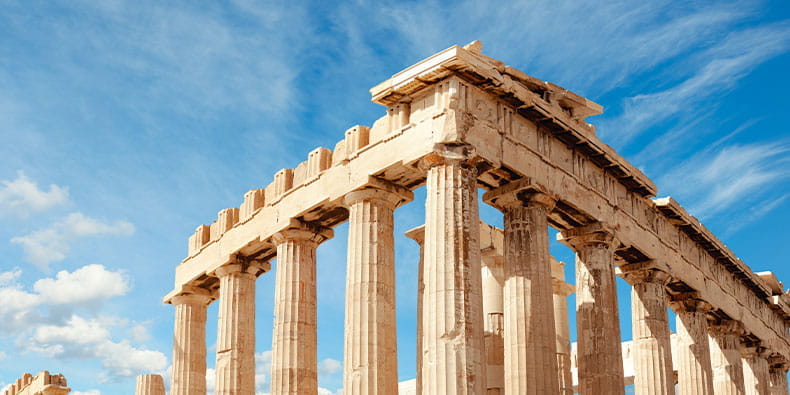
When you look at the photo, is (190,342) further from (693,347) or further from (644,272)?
(693,347)

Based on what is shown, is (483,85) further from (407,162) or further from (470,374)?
(470,374)

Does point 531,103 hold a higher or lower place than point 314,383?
higher

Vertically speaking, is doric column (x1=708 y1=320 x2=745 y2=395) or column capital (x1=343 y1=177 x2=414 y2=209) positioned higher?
column capital (x1=343 y1=177 x2=414 y2=209)

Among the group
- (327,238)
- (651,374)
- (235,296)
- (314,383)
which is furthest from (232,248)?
(651,374)

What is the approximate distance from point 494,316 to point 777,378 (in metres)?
23.1

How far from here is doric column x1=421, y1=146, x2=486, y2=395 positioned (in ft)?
95.4

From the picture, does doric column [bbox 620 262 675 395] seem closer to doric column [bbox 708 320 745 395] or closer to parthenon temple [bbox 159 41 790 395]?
parthenon temple [bbox 159 41 790 395]

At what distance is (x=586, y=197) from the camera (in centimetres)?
3722

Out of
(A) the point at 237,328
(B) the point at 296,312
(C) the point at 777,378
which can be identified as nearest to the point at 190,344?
(A) the point at 237,328

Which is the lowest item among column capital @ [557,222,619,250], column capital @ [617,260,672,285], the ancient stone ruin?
the ancient stone ruin

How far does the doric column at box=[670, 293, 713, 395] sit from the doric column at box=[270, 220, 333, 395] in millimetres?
16749

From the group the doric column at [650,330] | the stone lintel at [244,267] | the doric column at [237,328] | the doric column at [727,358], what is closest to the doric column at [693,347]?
the doric column at [727,358]

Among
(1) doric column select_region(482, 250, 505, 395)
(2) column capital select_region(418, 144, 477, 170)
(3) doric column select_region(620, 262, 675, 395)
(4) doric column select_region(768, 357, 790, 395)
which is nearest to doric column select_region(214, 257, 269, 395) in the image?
(1) doric column select_region(482, 250, 505, 395)

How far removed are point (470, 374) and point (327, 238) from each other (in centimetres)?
Result: 1165
